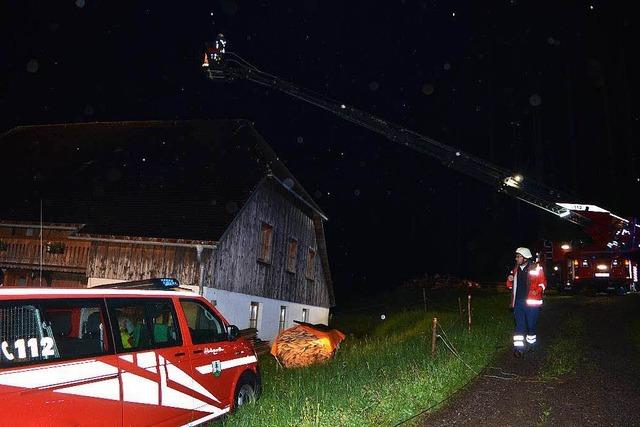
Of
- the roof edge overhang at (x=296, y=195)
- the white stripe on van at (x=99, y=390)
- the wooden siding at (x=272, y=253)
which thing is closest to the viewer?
the white stripe on van at (x=99, y=390)

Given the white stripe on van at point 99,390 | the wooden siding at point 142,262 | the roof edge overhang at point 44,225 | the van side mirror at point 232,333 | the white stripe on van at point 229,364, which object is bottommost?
the white stripe on van at point 229,364

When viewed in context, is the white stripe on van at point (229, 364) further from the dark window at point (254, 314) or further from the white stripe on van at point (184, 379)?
the dark window at point (254, 314)

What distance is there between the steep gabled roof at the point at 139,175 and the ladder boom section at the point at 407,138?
8.79ft

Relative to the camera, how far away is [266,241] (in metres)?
20.3

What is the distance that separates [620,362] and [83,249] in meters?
15.2

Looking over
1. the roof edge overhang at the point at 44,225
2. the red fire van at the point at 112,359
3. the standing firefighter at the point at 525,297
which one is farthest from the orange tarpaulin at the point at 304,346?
the roof edge overhang at the point at 44,225

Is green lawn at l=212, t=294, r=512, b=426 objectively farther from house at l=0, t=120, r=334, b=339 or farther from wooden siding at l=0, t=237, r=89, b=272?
wooden siding at l=0, t=237, r=89, b=272

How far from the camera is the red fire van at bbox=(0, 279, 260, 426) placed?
439 cm

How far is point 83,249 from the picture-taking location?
17.2m

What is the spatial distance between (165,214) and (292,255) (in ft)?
23.1

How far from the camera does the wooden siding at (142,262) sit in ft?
52.3

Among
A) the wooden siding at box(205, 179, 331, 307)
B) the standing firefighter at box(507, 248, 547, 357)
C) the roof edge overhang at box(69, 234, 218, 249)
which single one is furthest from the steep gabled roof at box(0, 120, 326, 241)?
the standing firefighter at box(507, 248, 547, 357)

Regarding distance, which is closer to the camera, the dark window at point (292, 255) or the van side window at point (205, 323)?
the van side window at point (205, 323)

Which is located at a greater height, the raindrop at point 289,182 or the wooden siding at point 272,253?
the raindrop at point 289,182
